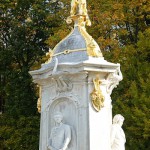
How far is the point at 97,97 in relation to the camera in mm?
7617

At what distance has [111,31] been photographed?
55.5ft

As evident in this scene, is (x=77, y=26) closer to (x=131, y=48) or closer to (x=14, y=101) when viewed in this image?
(x=131, y=48)

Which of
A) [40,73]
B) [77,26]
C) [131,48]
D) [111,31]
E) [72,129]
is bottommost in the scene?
[72,129]

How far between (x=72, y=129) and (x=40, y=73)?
137 cm

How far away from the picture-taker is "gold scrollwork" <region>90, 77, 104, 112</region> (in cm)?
760

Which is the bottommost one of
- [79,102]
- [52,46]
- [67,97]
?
[79,102]

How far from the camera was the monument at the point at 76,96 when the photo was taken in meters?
7.47

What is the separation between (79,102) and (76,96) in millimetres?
140

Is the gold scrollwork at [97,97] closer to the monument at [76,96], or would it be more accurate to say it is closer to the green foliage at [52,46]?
the monument at [76,96]

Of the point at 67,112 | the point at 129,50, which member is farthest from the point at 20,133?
the point at 67,112

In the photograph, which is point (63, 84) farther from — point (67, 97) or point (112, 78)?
point (112, 78)

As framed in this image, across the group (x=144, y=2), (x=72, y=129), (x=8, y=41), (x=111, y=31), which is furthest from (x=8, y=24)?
(x=72, y=129)

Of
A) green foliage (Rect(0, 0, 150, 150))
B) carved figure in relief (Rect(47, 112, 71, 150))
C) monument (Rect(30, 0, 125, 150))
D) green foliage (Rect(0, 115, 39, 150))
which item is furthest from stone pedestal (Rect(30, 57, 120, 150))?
green foliage (Rect(0, 115, 39, 150))

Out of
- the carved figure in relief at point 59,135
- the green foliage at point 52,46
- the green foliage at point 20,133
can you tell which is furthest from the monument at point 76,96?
the green foliage at point 20,133
